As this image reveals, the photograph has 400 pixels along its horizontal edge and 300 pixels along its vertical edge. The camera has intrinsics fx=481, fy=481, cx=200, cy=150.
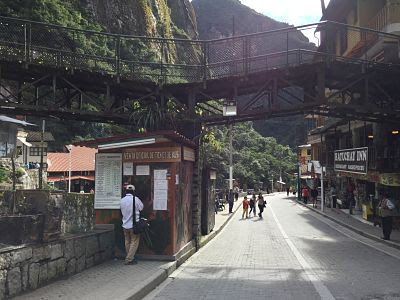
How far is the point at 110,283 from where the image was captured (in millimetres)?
8422

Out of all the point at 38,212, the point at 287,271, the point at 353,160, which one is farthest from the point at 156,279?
the point at 353,160

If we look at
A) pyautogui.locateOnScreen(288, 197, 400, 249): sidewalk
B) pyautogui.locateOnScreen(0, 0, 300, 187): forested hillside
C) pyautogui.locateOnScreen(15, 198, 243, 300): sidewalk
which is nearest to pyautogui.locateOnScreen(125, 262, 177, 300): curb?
pyautogui.locateOnScreen(15, 198, 243, 300): sidewalk

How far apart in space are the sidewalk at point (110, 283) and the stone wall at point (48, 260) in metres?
0.15

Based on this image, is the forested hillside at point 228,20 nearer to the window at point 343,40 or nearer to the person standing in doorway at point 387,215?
the window at point 343,40

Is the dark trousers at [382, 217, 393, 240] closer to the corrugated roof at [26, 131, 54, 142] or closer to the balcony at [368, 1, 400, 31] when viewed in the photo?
the balcony at [368, 1, 400, 31]

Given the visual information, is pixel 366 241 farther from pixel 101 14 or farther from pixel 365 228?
pixel 101 14

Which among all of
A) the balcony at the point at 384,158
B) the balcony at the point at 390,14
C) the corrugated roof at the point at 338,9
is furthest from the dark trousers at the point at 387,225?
the corrugated roof at the point at 338,9

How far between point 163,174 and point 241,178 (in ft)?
243

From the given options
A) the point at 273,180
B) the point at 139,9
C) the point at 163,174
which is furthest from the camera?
the point at 273,180

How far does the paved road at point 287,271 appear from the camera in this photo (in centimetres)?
872

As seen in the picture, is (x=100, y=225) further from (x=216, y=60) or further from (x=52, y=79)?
(x=216, y=60)

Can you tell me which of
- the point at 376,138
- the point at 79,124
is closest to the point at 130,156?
the point at 376,138

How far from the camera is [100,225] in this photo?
11.6 m

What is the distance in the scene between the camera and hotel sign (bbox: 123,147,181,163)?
11602 mm
